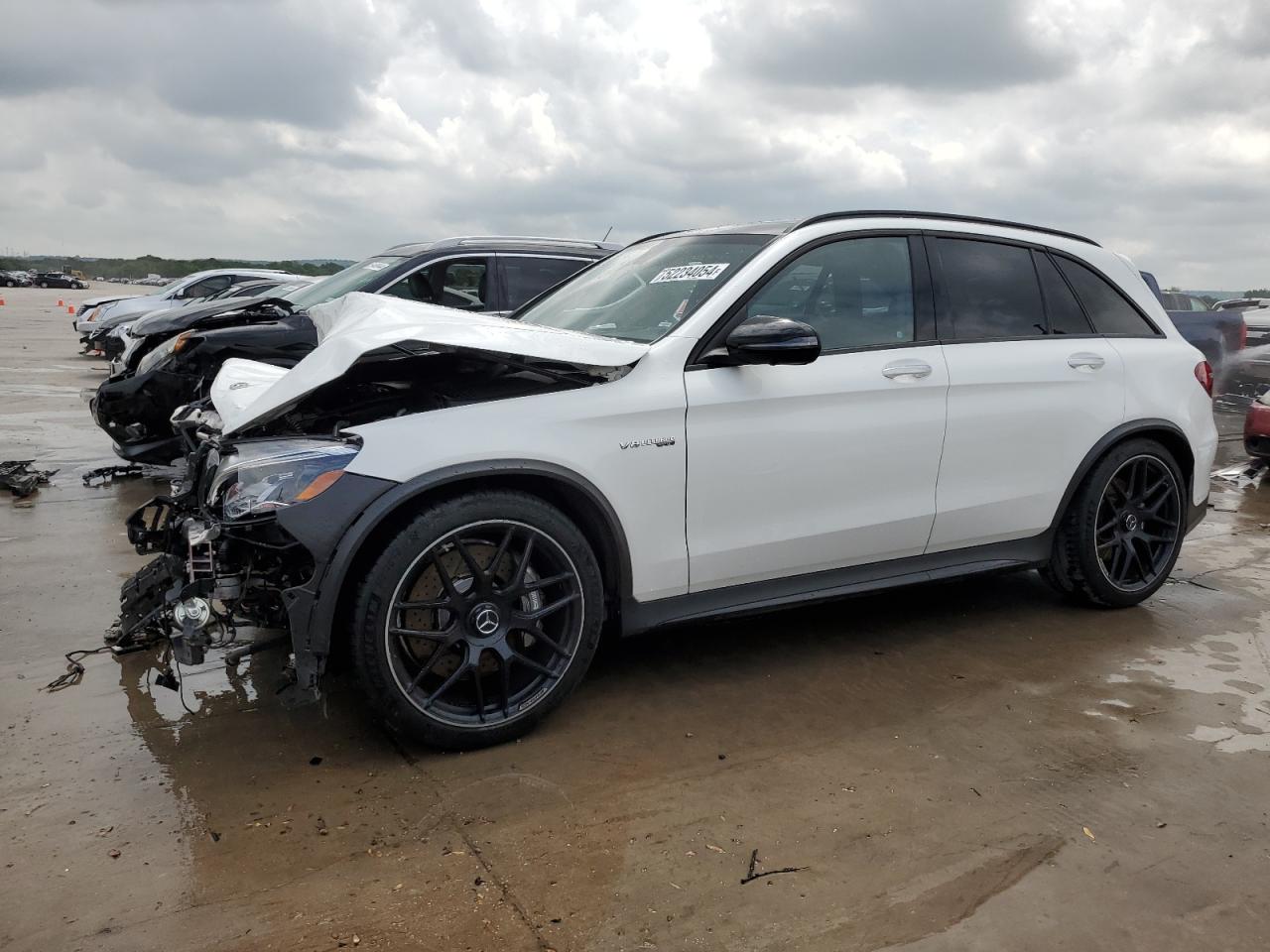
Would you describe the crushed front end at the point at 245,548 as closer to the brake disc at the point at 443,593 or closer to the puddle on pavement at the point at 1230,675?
the brake disc at the point at 443,593

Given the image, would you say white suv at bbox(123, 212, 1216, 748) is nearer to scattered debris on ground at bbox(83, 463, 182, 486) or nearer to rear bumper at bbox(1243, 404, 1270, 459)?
scattered debris on ground at bbox(83, 463, 182, 486)

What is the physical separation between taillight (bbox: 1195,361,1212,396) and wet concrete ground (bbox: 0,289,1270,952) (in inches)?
48.8

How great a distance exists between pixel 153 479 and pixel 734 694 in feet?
18.1

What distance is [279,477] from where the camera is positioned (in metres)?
3.11

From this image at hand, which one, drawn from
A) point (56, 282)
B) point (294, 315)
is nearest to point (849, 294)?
point (294, 315)

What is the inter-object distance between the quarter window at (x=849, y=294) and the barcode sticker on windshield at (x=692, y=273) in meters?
0.24

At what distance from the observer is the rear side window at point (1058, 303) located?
4.65 meters

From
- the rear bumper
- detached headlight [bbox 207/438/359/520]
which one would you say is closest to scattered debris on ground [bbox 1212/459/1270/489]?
the rear bumper

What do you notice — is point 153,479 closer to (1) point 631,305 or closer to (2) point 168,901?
(1) point 631,305

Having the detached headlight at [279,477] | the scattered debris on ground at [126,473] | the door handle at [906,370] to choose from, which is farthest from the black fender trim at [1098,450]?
the scattered debris on ground at [126,473]

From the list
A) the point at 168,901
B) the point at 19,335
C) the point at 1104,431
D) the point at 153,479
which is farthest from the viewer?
the point at 19,335

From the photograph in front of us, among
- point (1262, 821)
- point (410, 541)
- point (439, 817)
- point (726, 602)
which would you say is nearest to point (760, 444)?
point (726, 602)

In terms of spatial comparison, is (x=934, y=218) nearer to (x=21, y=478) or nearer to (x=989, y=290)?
(x=989, y=290)

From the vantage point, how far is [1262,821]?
3.03 m
